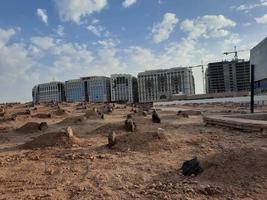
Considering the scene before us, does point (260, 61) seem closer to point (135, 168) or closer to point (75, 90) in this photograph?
point (135, 168)

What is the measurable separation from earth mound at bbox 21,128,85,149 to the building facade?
449 feet

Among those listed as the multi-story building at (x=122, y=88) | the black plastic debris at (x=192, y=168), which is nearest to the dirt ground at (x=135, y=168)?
the black plastic debris at (x=192, y=168)

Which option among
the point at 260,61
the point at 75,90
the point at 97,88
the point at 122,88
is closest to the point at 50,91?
the point at 75,90

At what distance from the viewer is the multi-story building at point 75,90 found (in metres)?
149

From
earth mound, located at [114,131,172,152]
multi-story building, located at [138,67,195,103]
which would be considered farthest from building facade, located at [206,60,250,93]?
earth mound, located at [114,131,172,152]

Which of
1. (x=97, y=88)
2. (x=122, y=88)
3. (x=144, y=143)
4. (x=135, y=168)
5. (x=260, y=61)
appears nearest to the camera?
(x=135, y=168)

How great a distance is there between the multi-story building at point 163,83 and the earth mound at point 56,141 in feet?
455

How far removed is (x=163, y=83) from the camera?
512 ft

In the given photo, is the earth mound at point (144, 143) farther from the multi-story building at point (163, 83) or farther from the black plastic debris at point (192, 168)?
the multi-story building at point (163, 83)

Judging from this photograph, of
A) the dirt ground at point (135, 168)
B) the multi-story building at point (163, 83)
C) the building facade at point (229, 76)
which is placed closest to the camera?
the dirt ground at point (135, 168)

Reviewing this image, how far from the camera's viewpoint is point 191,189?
7.63 metres

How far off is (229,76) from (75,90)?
189 ft

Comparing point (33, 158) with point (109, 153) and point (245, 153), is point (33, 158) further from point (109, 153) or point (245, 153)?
point (245, 153)

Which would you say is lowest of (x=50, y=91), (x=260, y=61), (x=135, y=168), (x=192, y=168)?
(x=135, y=168)
